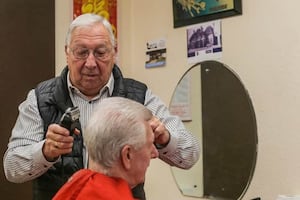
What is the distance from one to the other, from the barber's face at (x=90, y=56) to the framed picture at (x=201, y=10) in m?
0.73

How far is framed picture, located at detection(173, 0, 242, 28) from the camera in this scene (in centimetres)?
217

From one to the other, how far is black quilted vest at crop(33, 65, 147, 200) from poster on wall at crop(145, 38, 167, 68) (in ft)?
2.46

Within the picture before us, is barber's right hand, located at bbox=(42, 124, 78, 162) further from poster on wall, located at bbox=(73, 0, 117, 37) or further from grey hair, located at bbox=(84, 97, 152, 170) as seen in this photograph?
poster on wall, located at bbox=(73, 0, 117, 37)

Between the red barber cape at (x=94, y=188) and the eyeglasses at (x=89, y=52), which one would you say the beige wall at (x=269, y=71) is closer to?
the eyeglasses at (x=89, y=52)

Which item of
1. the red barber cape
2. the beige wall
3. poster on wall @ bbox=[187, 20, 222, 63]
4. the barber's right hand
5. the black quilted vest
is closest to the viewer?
the red barber cape

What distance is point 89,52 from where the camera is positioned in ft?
5.52

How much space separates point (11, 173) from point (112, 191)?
1.87 ft

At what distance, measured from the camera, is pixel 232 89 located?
2201 mm

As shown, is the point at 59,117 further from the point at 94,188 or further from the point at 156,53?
the point at 156,53

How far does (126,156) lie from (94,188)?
12 centimetres

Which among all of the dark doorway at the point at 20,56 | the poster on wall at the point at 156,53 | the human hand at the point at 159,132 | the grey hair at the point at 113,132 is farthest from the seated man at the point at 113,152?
the poster on wall at the point at 156,53

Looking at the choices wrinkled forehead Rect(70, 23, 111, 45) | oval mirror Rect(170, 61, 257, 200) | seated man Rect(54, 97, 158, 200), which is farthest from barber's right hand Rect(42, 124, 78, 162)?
oval mirror Rect(170, 61, 257, 200)

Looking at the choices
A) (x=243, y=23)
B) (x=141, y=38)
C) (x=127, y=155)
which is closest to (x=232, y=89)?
(x=243, y=23)

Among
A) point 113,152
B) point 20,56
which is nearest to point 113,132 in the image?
point 113,152
